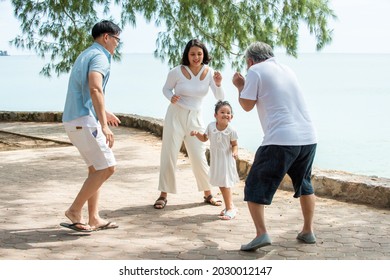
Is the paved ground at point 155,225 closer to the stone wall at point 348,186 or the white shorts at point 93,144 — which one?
the stone wall at point 348,186

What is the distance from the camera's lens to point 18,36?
13844mm

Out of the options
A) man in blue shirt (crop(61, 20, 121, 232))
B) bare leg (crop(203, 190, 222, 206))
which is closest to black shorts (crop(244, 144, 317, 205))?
man in blue shirt (crop(61, 20, 121, 232))

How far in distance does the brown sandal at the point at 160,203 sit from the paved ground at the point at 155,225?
7cm

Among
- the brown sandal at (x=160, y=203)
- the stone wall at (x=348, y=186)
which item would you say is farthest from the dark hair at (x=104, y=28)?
the stone wall at (x=348, y=186)

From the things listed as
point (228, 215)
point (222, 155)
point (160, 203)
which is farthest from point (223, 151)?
point (160, 203)

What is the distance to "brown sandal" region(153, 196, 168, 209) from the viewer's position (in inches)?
273

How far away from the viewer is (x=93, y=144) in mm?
5750

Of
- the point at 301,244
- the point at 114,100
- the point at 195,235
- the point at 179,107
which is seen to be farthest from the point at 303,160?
the point at 114,100

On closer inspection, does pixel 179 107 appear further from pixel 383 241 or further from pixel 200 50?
pixel 383 241

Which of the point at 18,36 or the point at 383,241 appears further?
the point at 18,36

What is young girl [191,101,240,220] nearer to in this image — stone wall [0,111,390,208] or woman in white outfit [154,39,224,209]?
woman in white outfit [154,39,224,209]

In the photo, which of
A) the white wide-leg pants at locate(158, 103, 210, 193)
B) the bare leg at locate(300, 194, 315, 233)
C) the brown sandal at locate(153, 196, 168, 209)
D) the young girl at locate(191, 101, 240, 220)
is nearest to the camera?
the bare leg at locate(300, 194, 315, 233)

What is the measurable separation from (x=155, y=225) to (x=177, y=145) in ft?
3.42

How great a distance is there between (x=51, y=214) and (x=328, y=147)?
65.7 ft
